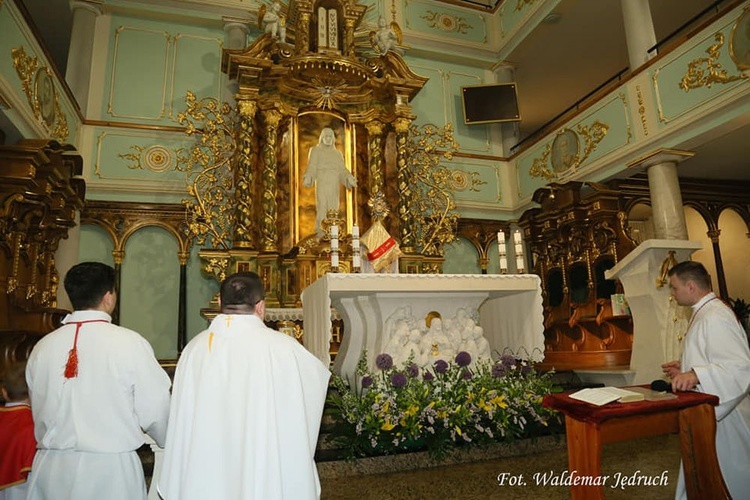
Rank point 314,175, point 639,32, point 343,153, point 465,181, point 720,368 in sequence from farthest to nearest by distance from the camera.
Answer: point 465,181 → point 343,153 → point 314,175 → point 639,32 → point 720,368

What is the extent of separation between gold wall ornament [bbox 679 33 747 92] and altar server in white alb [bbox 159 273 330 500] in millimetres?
6291

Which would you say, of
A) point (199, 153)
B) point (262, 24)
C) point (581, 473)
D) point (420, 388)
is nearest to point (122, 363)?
point (581, 473)

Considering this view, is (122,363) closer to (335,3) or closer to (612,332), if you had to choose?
(612,332)

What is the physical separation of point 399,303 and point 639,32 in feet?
19.5

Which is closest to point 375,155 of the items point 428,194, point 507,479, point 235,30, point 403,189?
point 403,189

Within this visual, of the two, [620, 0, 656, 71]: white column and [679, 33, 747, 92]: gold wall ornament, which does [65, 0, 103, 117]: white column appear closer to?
[620, 0, 656, 71]: white column

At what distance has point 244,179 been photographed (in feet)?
25.8

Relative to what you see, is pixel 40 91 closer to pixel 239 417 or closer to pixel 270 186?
pixel 270 186

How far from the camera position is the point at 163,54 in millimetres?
9000

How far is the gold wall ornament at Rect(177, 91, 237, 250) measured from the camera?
7746mm

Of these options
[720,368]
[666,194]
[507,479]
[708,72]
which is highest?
[708,72]

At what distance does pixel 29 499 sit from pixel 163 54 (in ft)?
27.3

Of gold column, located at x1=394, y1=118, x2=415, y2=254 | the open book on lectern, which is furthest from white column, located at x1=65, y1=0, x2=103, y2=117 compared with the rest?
the open book on lectern

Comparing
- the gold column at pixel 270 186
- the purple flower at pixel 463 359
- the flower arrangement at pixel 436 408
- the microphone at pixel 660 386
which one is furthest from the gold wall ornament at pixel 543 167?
the microphone at pixel 660 386
